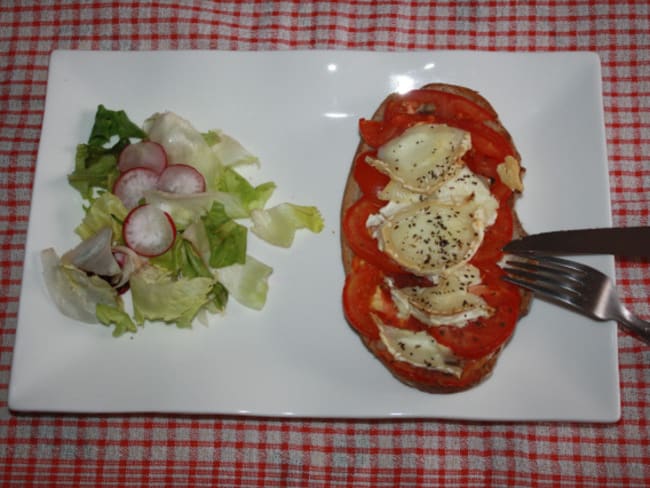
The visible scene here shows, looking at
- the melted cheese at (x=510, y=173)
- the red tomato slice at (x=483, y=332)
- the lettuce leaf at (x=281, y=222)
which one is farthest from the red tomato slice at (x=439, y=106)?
the red tomato slice at (x=483, y=332)

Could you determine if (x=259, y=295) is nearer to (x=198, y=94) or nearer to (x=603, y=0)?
(x=198, y=94)

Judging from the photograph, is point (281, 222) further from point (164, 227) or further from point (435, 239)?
point (435, 239)

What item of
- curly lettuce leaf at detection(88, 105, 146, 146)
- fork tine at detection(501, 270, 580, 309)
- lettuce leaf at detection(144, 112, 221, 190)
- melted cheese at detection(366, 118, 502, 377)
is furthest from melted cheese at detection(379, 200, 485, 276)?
curly lettuce leaf at detection(88, 105, 146, 146)

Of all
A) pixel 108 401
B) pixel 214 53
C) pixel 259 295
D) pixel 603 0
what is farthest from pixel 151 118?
pixel 603 0

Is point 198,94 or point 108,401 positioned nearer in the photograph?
point 108,401

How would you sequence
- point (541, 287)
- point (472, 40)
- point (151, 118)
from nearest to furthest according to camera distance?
point (541, 287) → point (151, 118) → point (472, 40)

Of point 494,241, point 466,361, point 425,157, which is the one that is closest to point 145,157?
point 425,157

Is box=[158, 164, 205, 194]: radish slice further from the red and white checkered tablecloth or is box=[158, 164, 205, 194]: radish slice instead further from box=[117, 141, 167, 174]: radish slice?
the red and white checkered tablecloth
